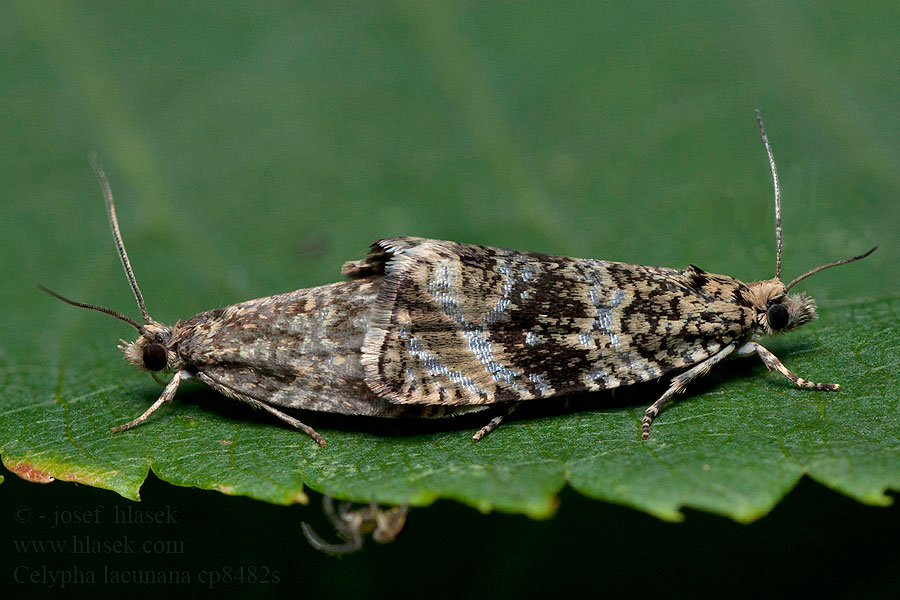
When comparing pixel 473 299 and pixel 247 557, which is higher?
pixel 473 299

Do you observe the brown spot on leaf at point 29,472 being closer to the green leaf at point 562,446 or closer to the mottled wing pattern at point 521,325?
the green leaf at point 562,446

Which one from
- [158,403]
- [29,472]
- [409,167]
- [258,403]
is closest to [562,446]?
[258,403]


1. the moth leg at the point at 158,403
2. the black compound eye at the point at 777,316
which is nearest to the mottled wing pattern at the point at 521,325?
the black compound eye at the point at 777,316

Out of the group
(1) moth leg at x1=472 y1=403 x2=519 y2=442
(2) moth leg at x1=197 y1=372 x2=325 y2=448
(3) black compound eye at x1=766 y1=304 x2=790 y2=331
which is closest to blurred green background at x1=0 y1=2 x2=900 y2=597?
(3) black compound eye at x1=766 y1=304 x2=790 y2=331

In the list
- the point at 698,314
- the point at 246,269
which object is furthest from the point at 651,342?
the point at 246,269

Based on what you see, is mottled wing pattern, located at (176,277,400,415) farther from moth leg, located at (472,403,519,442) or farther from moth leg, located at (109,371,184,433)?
moth leg, located at (472,403,519,442)

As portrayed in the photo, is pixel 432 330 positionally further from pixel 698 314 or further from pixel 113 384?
pixel 113 384

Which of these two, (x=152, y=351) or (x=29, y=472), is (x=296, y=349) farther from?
(x=29, y=472)
